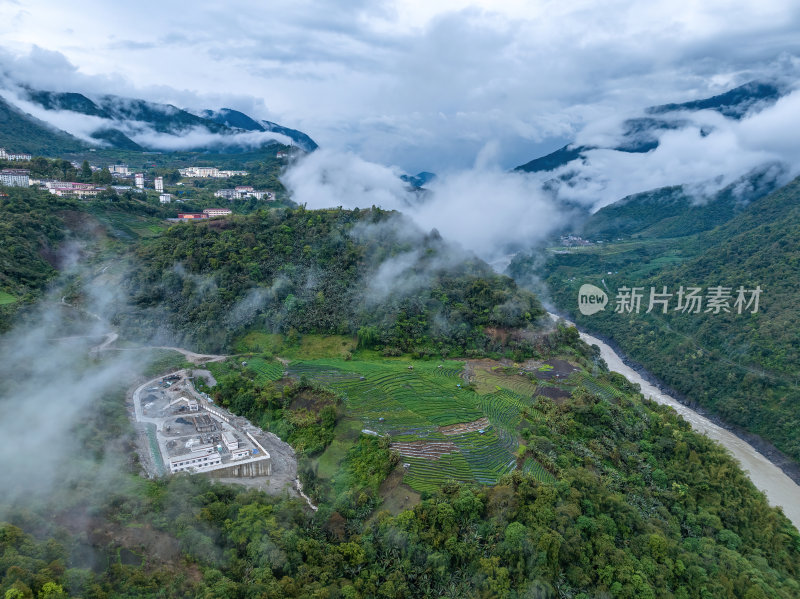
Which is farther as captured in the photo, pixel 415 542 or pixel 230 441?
pixel 230 441

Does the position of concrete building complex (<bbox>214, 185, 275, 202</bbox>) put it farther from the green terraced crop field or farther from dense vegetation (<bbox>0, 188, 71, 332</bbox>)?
Result: the green terraced crop field

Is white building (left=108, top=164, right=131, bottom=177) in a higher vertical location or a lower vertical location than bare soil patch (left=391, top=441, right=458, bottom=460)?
higher

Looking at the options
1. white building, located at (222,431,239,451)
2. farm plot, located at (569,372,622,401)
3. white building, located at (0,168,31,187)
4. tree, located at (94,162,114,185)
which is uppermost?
tree, located at (94,162,114,185)

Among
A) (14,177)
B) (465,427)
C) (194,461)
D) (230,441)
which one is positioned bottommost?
(194,461)

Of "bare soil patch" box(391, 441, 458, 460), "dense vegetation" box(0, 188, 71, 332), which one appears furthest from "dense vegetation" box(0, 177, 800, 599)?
"bare soil patch" box(391, 441, 458, 460)

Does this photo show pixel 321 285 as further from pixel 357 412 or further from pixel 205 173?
pixel 205 173

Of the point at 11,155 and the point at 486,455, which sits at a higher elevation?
the point at 11,155

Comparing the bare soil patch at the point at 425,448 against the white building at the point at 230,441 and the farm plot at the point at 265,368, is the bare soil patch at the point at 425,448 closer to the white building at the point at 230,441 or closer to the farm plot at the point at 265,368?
the white building at the point at 230,441

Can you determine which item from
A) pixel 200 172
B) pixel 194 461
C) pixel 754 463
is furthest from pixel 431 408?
pixel 200 172
